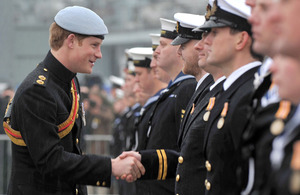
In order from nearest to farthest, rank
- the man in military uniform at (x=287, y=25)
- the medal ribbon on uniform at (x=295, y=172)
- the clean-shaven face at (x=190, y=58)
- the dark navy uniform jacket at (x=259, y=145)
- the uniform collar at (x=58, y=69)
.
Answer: the medal ribbon on uniform at (x=295, y=172)
the man in military uniform at (x=287, y=25)
the dark navy uniform jacket at (x=259, y=145)
the uniform collar at (x=58, y=69)
the clean-shaven face at (x=190, y=58)

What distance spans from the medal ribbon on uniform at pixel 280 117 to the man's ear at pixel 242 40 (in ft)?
4.29

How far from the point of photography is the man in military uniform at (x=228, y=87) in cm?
384

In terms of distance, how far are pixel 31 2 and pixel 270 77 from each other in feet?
81.3

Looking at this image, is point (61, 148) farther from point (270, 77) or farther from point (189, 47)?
point (270, 77)

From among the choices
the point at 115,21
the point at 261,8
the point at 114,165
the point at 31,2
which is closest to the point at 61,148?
the point at 114,165

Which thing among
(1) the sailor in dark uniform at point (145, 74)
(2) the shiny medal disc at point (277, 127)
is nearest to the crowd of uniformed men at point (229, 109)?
(2) the shiny medal disc at point (277, 127)

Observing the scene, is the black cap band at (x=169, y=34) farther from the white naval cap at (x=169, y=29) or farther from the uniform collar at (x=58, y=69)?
the uniform collar at (x=58, y=69)

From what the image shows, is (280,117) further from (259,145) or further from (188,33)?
(188,33)

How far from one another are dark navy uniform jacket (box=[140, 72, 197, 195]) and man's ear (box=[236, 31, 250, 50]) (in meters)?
1.90

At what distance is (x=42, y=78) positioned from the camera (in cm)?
509

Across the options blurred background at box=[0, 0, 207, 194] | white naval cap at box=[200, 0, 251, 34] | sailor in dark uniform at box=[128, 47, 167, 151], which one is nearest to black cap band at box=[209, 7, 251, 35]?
white naval cap at box=[200, 0, 251, 34]

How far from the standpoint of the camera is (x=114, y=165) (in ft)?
17.5

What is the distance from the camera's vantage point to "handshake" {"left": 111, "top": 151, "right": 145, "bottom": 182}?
5352mm

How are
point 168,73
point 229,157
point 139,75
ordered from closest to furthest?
point 229,157
point 168,73
point 139,75
